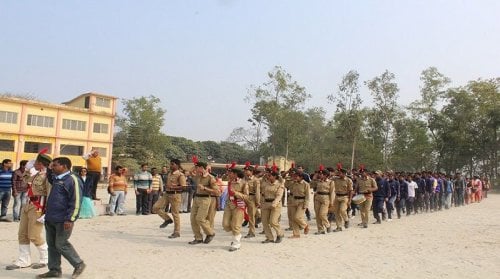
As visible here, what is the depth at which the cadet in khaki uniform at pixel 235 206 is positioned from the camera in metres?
9.70

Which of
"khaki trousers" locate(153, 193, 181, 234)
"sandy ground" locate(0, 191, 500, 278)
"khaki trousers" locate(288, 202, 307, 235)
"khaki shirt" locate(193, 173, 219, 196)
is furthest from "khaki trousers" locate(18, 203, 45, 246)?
"khaki trousers" locate(288, 202, 307, 235)

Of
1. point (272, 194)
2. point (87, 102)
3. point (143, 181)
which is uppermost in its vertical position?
point (87, 102)

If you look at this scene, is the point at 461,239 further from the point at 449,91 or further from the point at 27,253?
the point at 449,91

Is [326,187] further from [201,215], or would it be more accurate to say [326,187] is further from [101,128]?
[101,128]

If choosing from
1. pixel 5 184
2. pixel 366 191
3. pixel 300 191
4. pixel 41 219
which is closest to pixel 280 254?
pixel 300 191

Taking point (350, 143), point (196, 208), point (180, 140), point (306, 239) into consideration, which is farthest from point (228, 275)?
point (180, 140)

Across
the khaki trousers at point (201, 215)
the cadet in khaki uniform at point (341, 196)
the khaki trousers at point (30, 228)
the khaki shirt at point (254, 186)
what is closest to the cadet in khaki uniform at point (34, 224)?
the khaki trousers at point (30, 228)

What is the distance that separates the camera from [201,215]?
9.91 meters

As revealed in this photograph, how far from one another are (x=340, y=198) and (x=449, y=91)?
40.5 metres

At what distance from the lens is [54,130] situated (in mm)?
46219

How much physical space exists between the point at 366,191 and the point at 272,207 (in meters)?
5.33

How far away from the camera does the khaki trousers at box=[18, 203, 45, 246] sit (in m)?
7.08

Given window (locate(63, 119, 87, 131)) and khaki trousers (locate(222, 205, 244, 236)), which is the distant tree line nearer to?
window (locate(63, 119, 87, 131))

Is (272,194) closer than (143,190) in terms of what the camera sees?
Yes
